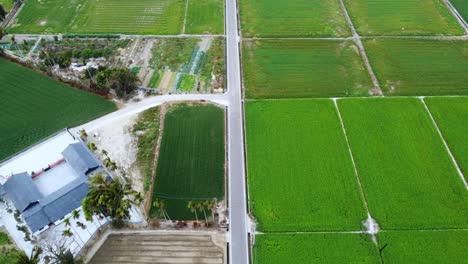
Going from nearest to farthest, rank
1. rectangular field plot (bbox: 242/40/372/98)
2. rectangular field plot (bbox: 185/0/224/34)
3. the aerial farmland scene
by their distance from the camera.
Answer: the aerial farmland scene, rectangular field plot (bbox: 242/40/372/98), rectangular field plot (bbox: 185/0/224/34)

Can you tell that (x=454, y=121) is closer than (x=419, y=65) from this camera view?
Yes

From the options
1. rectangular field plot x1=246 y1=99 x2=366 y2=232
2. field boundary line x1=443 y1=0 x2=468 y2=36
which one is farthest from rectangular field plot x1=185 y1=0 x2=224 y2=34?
field boundary line x1=443 y1=0 x2=468 y2=36

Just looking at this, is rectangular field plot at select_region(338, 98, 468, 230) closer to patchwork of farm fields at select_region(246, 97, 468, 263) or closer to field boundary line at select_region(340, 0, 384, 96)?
patchwork of farm fields at select_region(246, 97, 468, 263)

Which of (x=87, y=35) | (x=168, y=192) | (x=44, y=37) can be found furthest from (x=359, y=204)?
(x=44, y=37)

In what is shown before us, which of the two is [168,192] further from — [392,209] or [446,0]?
[446,0]

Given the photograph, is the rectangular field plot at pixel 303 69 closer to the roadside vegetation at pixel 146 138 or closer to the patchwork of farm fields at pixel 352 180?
the patchwork of farm fields at pixel 352 180

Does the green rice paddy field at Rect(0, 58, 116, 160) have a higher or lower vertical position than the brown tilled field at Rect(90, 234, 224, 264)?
higher

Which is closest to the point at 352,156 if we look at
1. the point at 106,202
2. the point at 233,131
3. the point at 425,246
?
the point at 425,246

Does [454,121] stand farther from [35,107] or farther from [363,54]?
[35,107]
